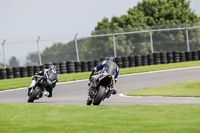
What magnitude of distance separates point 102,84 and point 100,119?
299cm

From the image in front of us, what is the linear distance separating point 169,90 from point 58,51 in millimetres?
17891

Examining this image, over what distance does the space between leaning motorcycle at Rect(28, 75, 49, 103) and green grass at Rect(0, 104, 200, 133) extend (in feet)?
10.8

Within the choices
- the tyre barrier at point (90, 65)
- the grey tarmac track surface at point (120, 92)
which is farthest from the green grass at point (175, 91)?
the tyre barrier at point (90, 65)

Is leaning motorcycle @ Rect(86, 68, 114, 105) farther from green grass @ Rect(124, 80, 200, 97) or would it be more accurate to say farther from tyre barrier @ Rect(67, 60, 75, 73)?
tyre barrier @ Rect(67, 60, 75, 73)

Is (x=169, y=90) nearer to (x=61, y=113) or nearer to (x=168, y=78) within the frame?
(x=168, y=78)

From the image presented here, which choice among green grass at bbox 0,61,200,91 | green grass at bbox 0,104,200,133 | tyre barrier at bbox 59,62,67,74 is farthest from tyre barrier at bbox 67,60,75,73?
green grass at bbox 0,104,200,133

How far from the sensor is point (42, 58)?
1278 inches

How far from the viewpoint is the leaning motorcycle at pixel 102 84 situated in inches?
478

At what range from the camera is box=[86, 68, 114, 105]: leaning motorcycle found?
12.1 meters

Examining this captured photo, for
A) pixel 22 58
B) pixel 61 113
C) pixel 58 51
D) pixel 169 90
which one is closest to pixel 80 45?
pixel 58 51

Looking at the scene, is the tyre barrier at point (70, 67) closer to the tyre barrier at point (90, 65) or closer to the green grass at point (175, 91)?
the tyre barrier at point (90, 65)

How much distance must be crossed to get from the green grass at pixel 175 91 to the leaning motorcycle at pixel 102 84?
2.92 m

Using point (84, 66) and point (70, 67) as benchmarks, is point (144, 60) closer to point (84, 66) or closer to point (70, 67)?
point (84, 66)

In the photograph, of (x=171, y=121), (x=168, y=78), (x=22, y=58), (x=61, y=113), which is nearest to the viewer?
(x=171, y=121)
